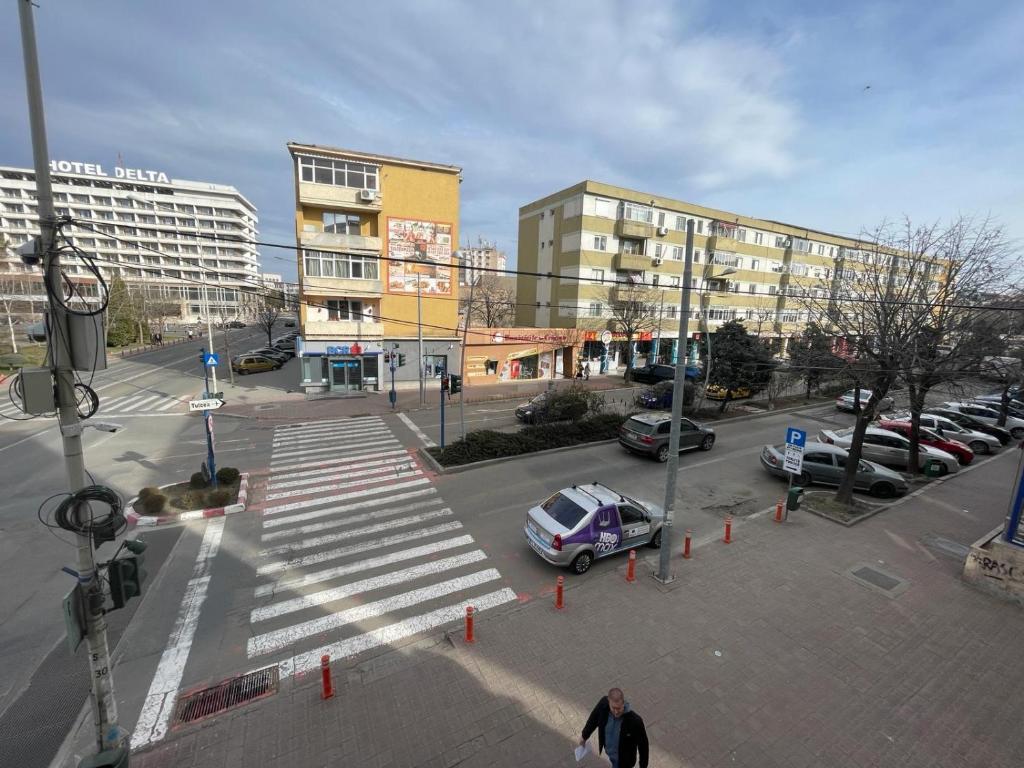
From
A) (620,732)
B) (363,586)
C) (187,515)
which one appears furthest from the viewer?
(187,515)

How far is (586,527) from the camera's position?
9461 mm

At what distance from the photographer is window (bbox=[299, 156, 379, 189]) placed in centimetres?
2666

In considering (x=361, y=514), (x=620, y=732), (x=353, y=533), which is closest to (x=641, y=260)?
(x=361, y=514)

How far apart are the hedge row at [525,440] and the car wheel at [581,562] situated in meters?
7.03

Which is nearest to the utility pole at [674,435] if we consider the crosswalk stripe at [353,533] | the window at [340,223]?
the crosswalk stripe at [353,533]

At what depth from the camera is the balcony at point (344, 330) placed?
92.2 ft

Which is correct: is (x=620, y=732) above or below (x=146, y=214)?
below

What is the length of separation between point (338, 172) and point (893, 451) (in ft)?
104

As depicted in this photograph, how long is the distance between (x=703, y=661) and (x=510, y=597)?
3.49m

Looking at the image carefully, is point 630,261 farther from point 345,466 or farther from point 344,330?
point 345,466

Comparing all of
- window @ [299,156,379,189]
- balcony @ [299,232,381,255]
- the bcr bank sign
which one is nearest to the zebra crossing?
balcony @ [299,232,381,255]

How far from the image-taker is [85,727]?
590cm

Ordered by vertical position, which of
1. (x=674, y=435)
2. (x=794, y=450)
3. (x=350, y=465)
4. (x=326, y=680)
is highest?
(x=674, y=435)

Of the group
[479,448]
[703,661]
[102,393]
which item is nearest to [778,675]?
[703,661]
